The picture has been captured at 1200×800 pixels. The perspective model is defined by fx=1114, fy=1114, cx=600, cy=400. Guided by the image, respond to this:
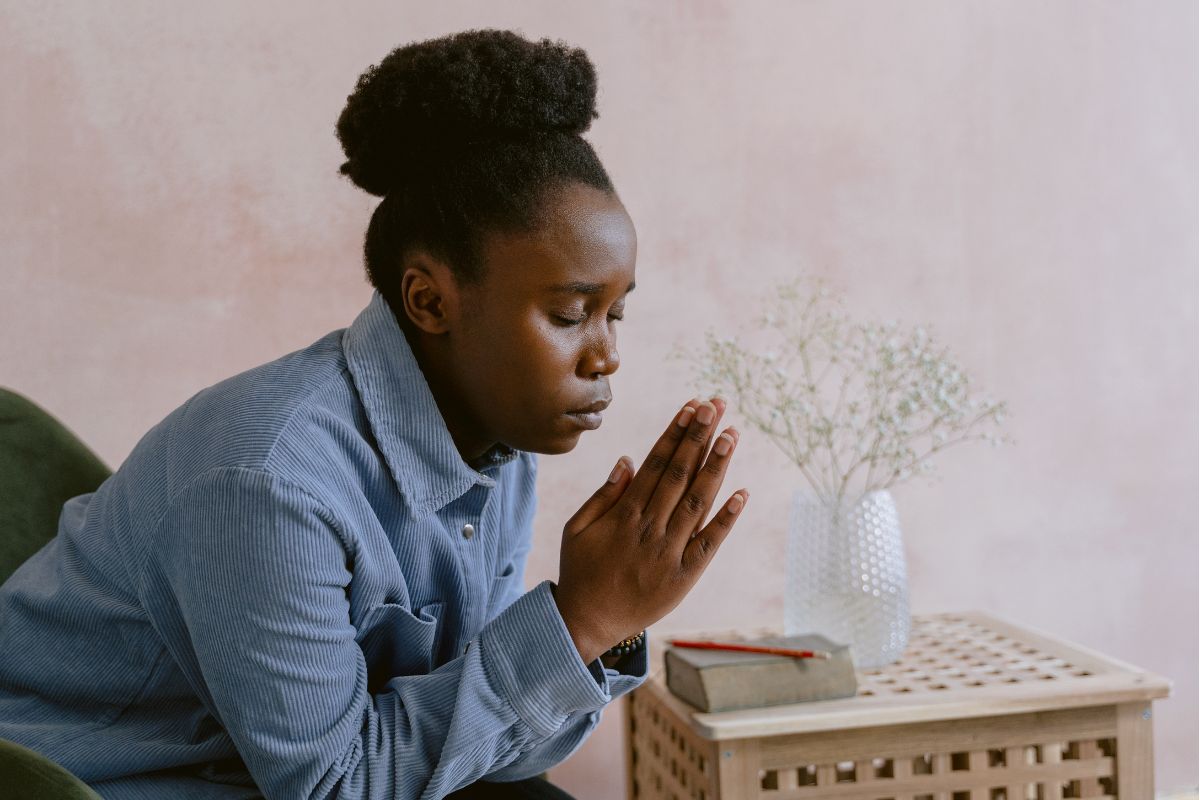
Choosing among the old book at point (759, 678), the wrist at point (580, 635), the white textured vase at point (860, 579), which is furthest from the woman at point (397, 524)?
the white textured vase at point (860, 579)

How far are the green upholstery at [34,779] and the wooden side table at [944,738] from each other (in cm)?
69

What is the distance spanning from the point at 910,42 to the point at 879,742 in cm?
127

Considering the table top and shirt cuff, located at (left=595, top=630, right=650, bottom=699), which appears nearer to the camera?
shirt cuff, located at (left=595, top=630, right=650, bottom=699)

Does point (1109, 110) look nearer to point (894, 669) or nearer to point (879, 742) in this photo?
point (894, 669)

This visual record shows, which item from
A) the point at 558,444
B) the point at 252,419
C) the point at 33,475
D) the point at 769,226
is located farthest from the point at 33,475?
the point at 769,226

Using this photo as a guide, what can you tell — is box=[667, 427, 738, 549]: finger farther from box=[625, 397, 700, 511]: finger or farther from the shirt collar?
the shirt collar

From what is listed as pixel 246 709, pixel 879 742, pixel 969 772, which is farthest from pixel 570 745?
pixel 969 772

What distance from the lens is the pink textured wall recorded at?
1679 millimetres

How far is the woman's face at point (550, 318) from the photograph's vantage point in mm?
901

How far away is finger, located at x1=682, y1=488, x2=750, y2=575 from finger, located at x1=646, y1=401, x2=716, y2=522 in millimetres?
31

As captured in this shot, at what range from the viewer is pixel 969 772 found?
131 centimetres

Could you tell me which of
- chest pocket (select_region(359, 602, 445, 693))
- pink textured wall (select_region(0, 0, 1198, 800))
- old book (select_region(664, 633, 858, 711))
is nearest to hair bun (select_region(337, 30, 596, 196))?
chest pocket (select_region(359, 602, 445, 693))

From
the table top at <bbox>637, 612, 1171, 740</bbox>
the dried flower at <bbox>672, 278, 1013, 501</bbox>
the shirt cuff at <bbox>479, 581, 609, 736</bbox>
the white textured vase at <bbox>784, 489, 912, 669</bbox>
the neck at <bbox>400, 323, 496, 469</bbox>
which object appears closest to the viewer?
the shirt cuff at <bbox>479, 581, 609, 736</bbox>

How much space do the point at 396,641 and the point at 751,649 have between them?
0.54 meters
